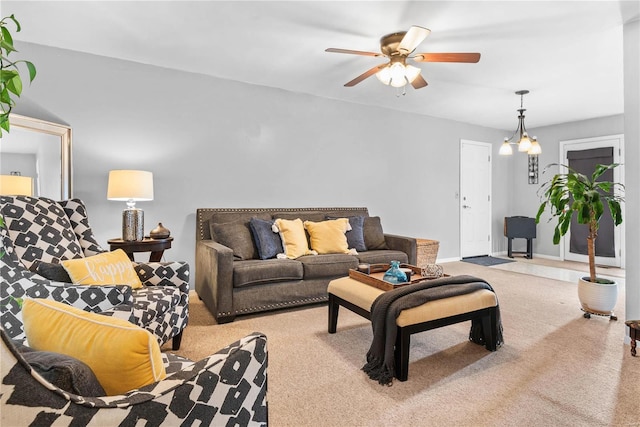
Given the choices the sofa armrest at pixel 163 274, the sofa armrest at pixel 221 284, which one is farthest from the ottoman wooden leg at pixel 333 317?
the sofa armrest at pixel 163 274

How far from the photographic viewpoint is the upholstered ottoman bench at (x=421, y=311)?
200 cm

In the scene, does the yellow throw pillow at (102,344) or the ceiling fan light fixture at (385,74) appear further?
the ceiling fan light fixture at (385,74)

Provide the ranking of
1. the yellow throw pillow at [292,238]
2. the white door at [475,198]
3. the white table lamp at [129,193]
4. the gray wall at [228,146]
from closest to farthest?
the white table lamp at [129,193], the gray wall at [228,146], the yellow throw pillow at [292,238], the white door at [475,198]

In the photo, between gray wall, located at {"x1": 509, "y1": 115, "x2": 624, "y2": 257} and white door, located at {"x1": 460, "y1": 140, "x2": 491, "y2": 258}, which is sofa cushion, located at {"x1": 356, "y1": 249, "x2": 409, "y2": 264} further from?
gray wall, located at {"x1": 509, "y1": 115, "x2": 624, "y2": 257}

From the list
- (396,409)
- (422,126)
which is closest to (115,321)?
(396,409)

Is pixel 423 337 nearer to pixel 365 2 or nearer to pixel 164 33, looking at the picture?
pixel 365 2

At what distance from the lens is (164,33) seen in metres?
2.89

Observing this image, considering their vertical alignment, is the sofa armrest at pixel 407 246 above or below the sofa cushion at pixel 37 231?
below

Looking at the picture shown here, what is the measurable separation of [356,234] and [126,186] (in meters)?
2.50

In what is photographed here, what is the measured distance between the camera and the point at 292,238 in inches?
143

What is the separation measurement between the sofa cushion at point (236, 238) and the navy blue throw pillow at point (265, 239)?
73 millimetres

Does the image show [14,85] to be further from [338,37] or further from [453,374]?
[338,37]

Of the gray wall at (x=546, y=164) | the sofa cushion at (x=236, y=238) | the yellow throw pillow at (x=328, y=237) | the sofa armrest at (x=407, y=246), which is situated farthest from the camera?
the gray wall at (x=546, y=164)

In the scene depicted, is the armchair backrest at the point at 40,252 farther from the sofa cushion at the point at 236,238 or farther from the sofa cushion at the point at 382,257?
the sofa cushion at the point at 382,257
